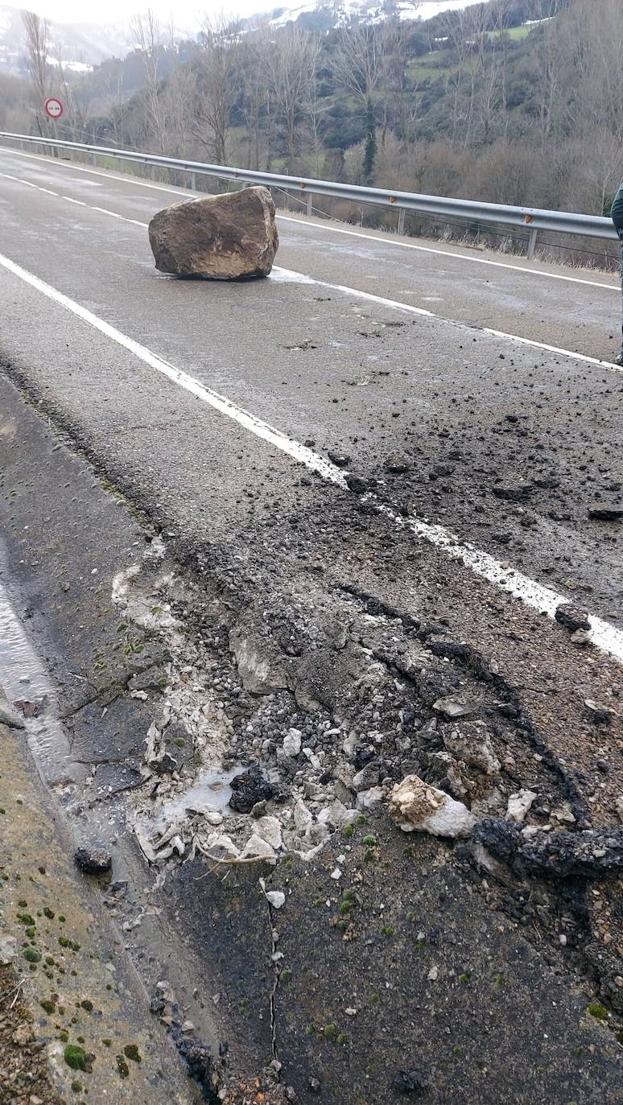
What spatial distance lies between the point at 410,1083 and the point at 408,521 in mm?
2532

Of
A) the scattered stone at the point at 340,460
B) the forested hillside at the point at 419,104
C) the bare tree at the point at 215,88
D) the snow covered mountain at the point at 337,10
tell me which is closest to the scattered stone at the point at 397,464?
the scattered stone at the point at 340,460

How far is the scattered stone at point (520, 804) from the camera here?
2451 mm

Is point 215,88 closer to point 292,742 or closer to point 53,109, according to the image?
point 53,109

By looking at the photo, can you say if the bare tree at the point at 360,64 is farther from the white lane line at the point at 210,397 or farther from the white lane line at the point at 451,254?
the white lane line at the point at 210,397

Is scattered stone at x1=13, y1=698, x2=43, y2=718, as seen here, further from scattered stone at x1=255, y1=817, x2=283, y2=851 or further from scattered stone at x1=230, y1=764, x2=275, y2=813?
scattered stone at x1=255, y1=817, x2=283, y2=851

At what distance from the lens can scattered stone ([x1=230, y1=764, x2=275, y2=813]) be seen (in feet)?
9.18

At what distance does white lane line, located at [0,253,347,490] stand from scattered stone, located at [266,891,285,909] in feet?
7.80

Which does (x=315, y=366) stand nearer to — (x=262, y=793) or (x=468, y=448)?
(x=468, y=448)

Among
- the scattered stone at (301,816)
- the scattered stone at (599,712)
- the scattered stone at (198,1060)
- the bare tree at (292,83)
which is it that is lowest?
the scattered stone at (198,1060)

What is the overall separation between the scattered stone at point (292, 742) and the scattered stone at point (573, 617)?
1.16m

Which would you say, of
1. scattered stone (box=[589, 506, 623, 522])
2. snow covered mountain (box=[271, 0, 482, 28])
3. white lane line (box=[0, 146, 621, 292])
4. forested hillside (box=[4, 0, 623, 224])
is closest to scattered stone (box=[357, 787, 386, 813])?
scattered stone (box=[589, 506, 623, 522])

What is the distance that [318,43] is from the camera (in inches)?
2724

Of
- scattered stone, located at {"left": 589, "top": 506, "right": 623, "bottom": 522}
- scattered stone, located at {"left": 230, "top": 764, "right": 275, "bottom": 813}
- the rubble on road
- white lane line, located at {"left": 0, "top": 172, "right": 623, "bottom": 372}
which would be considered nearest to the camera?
the rubble on road

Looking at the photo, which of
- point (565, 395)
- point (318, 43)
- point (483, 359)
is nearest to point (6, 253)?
point (483, 359)
